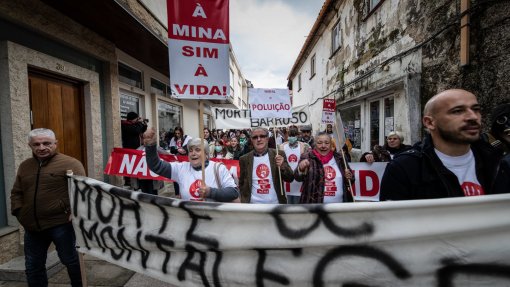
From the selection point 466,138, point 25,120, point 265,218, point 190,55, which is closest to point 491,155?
point 466,138

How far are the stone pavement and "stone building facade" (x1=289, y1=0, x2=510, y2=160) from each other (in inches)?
203

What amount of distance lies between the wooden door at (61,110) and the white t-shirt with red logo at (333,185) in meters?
4.12

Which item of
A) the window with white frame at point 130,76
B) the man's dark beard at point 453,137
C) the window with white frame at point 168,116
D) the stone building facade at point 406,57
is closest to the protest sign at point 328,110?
the stone building facade at point 406,57

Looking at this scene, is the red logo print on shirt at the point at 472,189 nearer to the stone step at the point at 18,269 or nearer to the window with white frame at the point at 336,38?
the stone step at the point at 18,269

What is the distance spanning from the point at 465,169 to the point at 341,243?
36.1 inches

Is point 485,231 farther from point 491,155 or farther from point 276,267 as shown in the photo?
point 276,267

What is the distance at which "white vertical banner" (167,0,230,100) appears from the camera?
239 cm

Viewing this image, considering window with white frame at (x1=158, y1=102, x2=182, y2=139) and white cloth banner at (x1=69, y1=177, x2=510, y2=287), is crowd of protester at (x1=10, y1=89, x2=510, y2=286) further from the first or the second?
window with white frame at (x1=158, y1=102, x2=182, y2=139)

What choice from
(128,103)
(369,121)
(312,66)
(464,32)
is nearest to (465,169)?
(464,32)

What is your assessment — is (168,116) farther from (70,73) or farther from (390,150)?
(390,150)

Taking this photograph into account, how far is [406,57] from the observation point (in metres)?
5.99

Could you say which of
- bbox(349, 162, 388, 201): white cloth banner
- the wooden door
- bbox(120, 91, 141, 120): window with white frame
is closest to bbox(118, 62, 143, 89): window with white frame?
bbox(120, 91, 141, 120): window with white frame

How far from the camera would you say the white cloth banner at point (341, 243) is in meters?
1.30

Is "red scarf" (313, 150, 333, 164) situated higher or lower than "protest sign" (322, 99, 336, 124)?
lower
